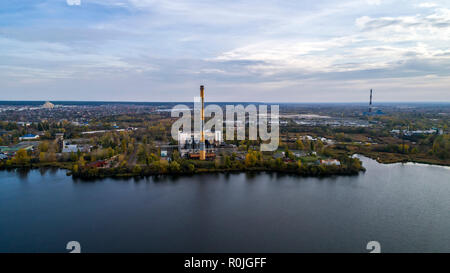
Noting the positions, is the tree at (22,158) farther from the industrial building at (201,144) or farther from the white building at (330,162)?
the white building at (330,162)

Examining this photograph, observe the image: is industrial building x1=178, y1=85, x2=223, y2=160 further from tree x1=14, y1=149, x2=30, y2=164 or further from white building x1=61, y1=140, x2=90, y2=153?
tree x1=14, y1=149, x2=30, y2=164

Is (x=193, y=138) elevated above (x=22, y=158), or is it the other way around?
(x=193, y=138)

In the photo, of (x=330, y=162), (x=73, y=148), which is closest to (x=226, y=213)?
(x=330, y=162)

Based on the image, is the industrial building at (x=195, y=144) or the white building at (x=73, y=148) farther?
the white building at (x=73, y=148)

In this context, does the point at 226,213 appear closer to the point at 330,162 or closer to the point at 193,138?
the point at 330,162

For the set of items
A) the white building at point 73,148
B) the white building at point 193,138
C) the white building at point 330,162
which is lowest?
the white building at point 330,162

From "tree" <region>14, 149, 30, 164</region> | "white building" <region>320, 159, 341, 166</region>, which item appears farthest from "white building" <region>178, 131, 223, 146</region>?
"tree" <region>14, 149, 30, 164</region>

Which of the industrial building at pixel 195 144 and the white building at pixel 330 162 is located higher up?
the industrial building at pixel 195 144

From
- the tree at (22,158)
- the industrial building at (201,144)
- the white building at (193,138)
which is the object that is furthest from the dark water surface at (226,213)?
the white building at (193,138)
